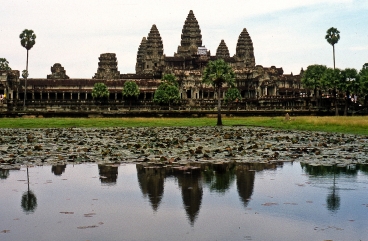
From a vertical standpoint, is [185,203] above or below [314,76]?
below

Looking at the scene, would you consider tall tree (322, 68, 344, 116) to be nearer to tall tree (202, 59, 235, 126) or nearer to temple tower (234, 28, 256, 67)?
tall tree (202, 59, 235, 126)

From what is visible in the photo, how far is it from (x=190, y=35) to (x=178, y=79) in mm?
34438

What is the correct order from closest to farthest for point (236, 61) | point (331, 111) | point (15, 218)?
point (15, 218) → point (331, 111) → point (236, 61)

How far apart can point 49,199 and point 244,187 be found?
4.47 m

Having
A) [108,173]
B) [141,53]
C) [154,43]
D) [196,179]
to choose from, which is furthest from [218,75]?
[141,53]

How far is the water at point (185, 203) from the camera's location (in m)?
10.6

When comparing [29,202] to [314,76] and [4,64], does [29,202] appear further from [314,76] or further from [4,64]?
[4,64]

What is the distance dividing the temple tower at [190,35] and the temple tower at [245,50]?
11.1 metres

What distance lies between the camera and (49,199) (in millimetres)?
13305

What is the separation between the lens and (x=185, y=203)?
12.9 meters

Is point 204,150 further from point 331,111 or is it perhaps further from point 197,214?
point 331,111

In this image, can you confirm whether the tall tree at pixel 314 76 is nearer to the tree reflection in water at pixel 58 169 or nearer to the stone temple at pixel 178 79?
the stone temple at pixel 178 79

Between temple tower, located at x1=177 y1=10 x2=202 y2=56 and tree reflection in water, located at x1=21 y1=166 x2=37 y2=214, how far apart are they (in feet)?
489

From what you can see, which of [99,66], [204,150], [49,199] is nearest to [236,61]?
[99,66]
